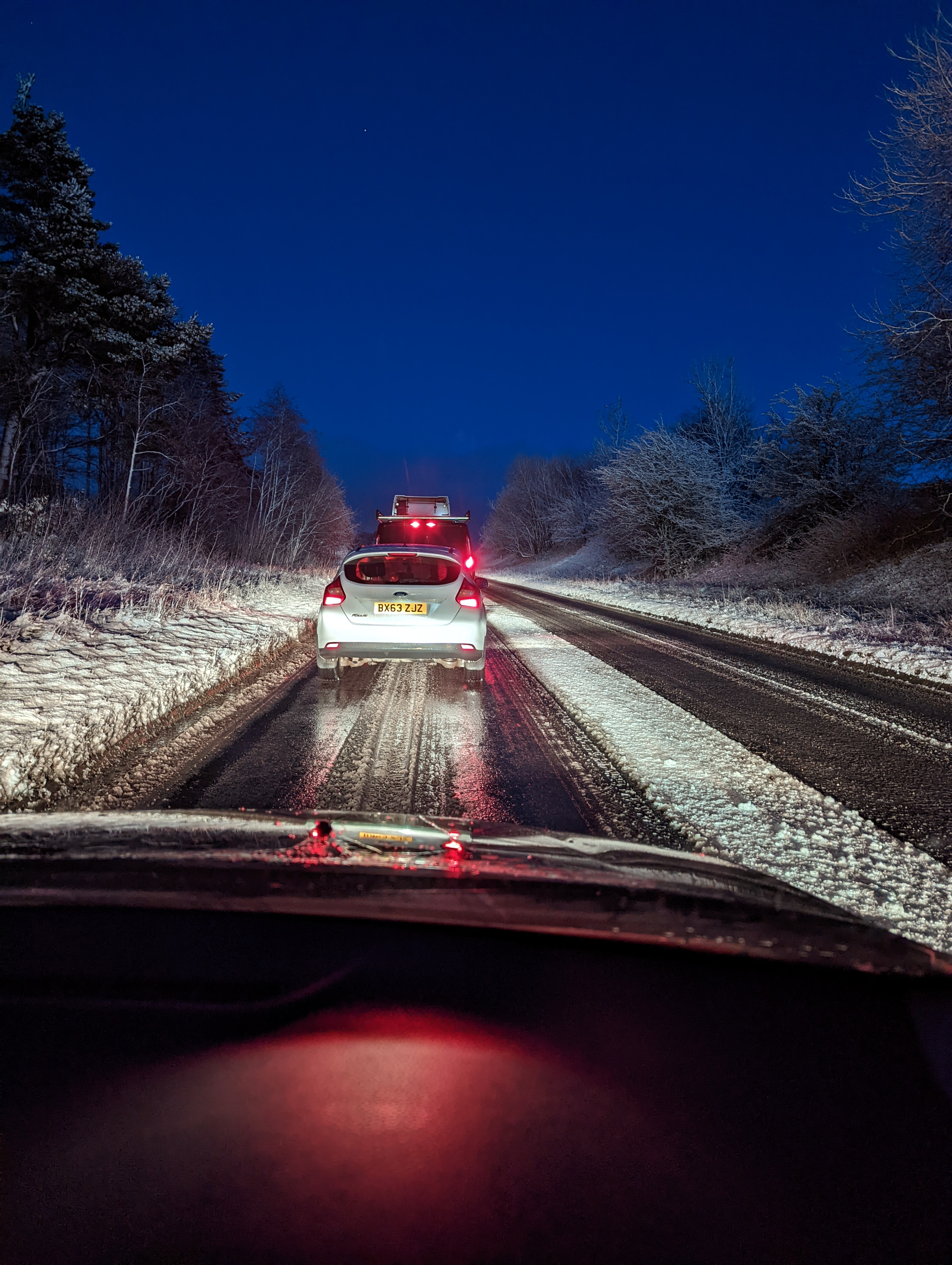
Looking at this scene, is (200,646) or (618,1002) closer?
(618,1002)

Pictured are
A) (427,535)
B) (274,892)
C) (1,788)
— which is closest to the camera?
(274,892)

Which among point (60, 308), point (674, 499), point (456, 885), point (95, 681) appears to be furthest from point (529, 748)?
point (674, 499)

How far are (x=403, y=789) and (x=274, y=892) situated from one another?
2.35 metres

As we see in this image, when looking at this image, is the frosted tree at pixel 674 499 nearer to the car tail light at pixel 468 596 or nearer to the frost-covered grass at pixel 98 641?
the frost-covered grass at pixel 98 641

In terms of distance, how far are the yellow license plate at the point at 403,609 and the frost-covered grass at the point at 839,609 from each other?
243 inches

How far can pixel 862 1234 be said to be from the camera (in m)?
0.88

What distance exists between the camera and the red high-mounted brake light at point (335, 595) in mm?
6664

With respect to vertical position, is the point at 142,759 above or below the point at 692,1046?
below

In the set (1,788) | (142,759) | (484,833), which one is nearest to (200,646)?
(142,759)

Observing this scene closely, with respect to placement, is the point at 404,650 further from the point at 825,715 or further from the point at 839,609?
the point at 839,609

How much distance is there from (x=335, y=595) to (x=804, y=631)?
858 centimetres

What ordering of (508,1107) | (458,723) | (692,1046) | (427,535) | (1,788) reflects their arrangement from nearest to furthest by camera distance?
(508,1107) → (692,1046) → (1,788) → (458,723) → (427,535)

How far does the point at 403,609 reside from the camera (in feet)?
21.5

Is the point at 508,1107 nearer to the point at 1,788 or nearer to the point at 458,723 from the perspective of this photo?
the point at 1,788
